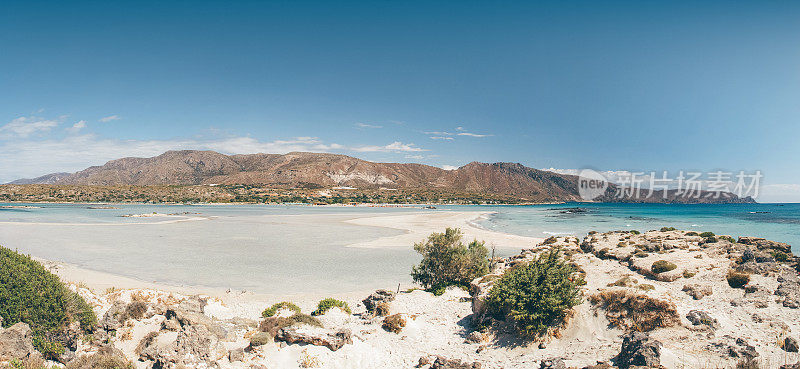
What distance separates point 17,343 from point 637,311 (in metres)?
22.6

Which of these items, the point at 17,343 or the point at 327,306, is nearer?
the point at 17,343

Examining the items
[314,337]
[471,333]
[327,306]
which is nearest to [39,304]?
[314,337]

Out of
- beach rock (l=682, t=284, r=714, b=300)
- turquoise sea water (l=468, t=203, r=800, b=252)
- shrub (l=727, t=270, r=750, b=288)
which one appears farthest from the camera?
turquoise sea water (l=468, t=203, r=800, b=252)

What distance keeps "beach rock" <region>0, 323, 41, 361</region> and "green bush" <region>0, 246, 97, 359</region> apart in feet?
2.10

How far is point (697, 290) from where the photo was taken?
59.1ft

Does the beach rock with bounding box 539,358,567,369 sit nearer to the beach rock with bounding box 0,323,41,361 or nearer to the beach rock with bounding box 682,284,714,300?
→ the beach rock with bounding box 682,284,714,300

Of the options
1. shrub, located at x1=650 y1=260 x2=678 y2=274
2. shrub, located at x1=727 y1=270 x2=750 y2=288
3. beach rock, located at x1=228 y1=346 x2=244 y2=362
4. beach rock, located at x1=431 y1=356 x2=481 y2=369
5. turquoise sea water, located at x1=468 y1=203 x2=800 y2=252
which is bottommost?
turquoise sea water, located at x1=468 y1=203 x2=800 y2=252

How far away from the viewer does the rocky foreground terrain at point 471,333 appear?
11.5 m

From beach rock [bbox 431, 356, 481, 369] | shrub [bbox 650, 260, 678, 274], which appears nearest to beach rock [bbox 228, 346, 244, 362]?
beach rock [bbox 431, 356, 481, 369]

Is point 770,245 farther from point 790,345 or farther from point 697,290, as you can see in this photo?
point 790,345

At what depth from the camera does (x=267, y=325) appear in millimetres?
14766

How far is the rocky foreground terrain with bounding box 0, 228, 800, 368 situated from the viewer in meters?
11.5

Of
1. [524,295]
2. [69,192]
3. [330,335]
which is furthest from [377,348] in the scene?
[69,192]

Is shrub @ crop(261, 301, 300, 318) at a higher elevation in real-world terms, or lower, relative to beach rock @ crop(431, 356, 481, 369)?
lower
